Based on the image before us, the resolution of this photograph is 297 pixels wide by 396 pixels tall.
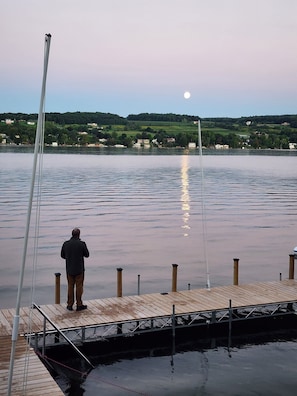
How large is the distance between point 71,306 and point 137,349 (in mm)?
2208

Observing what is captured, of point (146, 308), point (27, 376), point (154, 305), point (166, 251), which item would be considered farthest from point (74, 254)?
point (166, 251)

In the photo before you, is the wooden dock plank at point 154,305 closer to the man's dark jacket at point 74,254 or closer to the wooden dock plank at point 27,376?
the man's dark jacket at point 74,254

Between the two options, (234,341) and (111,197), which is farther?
(111,197)

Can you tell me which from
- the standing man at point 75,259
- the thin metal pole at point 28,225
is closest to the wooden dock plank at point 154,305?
the standing man at point 75,259

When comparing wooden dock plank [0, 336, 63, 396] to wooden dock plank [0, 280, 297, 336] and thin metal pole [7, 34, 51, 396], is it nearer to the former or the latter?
wooden dock plank [0, 280, 297, 336]

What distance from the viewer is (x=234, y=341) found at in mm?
16562

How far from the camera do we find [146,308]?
16.1 m

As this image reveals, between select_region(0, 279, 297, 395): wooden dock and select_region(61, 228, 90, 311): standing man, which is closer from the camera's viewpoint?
select_region(0, 279, 297, 395): wooden dock

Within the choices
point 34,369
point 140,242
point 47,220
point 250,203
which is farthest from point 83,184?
point 34,369

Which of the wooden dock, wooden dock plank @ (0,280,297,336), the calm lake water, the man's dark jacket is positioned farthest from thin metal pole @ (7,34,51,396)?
the man's dark jacket

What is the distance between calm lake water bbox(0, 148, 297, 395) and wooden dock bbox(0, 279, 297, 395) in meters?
1.17

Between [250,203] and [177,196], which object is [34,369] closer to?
[250,203]

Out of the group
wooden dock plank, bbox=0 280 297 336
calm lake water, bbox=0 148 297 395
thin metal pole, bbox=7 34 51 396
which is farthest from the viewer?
wooden dock plank, bbox=0 280 297 336

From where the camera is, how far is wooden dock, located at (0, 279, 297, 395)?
14398 mm
